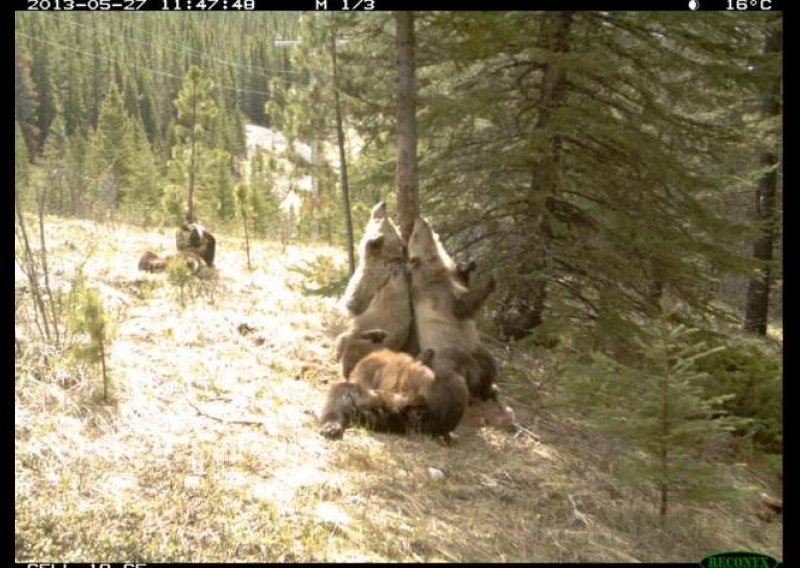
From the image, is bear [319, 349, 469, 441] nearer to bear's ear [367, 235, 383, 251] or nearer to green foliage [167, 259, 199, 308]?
bear's ear [367, 235, 383, 251]

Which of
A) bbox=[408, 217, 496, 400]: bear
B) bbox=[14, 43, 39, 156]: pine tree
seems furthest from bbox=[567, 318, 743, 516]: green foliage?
bbox=[14, 43, 39, 156]: pine tree

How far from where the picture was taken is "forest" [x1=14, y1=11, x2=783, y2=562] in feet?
14.3

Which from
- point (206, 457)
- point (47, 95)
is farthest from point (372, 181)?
point (47, 95)

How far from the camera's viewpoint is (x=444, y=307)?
25.3ft

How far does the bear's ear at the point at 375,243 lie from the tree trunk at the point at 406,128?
38 cm

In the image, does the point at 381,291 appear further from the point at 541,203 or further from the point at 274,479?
the point at 274,479

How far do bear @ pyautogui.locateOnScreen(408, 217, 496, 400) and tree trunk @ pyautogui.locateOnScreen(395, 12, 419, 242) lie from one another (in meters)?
0.22

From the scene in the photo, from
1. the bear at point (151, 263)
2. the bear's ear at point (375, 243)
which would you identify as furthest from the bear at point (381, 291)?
the bear at point (151, 263)

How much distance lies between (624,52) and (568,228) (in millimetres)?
2507

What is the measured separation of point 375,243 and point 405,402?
2239 mm

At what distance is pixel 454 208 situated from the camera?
382 inches

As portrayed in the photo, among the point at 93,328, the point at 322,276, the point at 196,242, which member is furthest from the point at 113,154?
the point at 93,328

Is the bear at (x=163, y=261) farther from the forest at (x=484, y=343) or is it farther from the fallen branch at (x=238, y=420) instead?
the fallen branch at (x=238, y=420)

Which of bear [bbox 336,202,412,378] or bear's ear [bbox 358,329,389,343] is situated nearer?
bear's ear [bbox 358,329,389,343]
